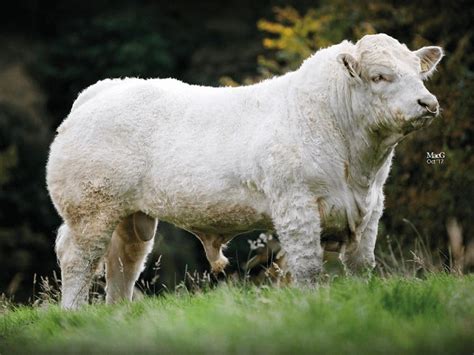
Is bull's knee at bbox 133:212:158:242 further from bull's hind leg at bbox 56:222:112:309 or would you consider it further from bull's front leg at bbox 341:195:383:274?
bull's front leg at bbox 341:195:383:274

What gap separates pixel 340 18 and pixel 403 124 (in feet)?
29.0

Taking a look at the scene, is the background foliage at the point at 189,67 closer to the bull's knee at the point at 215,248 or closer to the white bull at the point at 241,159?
the white bull at the point at 241,159

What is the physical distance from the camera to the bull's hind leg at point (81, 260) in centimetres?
700

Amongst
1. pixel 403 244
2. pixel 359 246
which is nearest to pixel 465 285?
pixel 359 246

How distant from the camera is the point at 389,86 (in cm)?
586

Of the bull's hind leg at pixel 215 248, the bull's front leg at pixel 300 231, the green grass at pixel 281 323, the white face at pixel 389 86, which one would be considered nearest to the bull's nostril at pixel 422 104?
the white face at pixel 389 86

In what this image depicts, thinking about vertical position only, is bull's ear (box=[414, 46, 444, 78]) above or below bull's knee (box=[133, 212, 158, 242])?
above

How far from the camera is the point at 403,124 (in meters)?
5.80

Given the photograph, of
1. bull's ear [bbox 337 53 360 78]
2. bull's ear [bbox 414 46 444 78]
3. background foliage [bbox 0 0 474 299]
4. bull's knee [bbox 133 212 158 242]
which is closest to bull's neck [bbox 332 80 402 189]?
bull's ear [bbox 337 53 360 78]

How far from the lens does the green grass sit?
439 cm

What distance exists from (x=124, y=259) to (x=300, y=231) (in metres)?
2.13

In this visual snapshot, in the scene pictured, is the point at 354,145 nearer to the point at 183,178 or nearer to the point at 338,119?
the point at 338,119

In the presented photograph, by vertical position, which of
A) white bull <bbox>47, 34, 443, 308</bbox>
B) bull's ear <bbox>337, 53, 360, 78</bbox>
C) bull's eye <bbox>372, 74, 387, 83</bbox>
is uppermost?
bull's ear <bbox>337, 53, 360, 78</bbox>

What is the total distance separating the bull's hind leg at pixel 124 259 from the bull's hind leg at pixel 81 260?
38 cm
